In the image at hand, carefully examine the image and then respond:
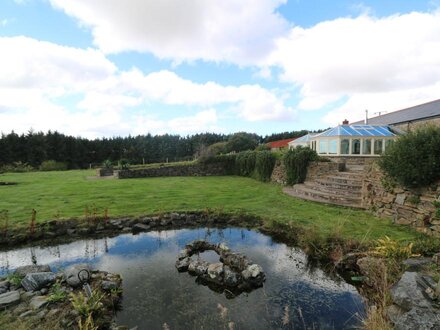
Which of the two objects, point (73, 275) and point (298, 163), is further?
point (298, 163)

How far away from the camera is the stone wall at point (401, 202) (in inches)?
233

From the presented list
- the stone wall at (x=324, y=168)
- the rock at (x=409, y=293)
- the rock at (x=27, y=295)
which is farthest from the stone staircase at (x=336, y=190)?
the rock at (x=27, y=295)

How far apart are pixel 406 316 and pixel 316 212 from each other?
5.71 metres

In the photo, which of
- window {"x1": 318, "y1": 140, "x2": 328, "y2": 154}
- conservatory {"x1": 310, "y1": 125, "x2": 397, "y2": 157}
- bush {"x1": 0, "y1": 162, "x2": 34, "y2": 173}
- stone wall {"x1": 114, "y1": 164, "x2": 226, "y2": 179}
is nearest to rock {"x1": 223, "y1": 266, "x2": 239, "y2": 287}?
conservatory {"x1": 310, "y1": 125, "x2": 397, "y2": 157}

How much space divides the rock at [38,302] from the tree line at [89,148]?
26.8m

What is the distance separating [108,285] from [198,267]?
160 centimetres

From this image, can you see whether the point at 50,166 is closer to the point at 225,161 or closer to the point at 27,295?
the point at 225,161

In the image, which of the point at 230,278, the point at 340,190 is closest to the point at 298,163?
the point at 340,190

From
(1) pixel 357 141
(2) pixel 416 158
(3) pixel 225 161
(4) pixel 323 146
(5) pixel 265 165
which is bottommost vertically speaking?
(5) pixel 265 165

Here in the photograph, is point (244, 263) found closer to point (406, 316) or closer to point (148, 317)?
point (148, 317)

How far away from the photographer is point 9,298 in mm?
3789

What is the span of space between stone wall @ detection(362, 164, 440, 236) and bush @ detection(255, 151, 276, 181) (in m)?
8.57

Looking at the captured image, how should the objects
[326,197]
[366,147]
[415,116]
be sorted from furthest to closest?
[415,116]
[366,147]
[326,197]

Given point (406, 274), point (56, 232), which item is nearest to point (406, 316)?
point (406, 274)
